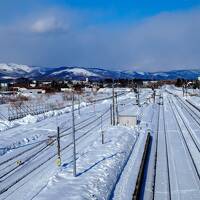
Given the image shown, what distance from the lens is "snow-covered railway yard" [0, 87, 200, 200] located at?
1752 cm

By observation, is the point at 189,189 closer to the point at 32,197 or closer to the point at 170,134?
the point at 32,197

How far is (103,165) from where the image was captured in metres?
21.9

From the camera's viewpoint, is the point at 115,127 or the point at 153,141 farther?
the point at 115,127

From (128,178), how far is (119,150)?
6.58m

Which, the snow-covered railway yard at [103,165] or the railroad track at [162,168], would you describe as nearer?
the snow-covered railway yard at [103,165]

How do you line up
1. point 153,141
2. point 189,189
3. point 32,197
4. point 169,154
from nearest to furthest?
point 32,197, point 189,189, point 169,154, point 153,141

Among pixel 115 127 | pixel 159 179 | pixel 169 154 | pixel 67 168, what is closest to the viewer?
pixel 159 179

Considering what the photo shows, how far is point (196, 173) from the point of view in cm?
2106

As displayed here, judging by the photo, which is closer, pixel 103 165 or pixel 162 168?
pixel 103 165

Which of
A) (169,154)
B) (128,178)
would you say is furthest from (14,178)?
(169,154)

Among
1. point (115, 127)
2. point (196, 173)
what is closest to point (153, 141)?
point (115, 127)

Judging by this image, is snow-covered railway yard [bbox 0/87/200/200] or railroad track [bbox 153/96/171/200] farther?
railroad track [bbox 153/96/171/200]

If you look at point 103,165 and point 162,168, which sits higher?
point 103,165

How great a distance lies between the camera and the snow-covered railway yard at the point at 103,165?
1752 cm
